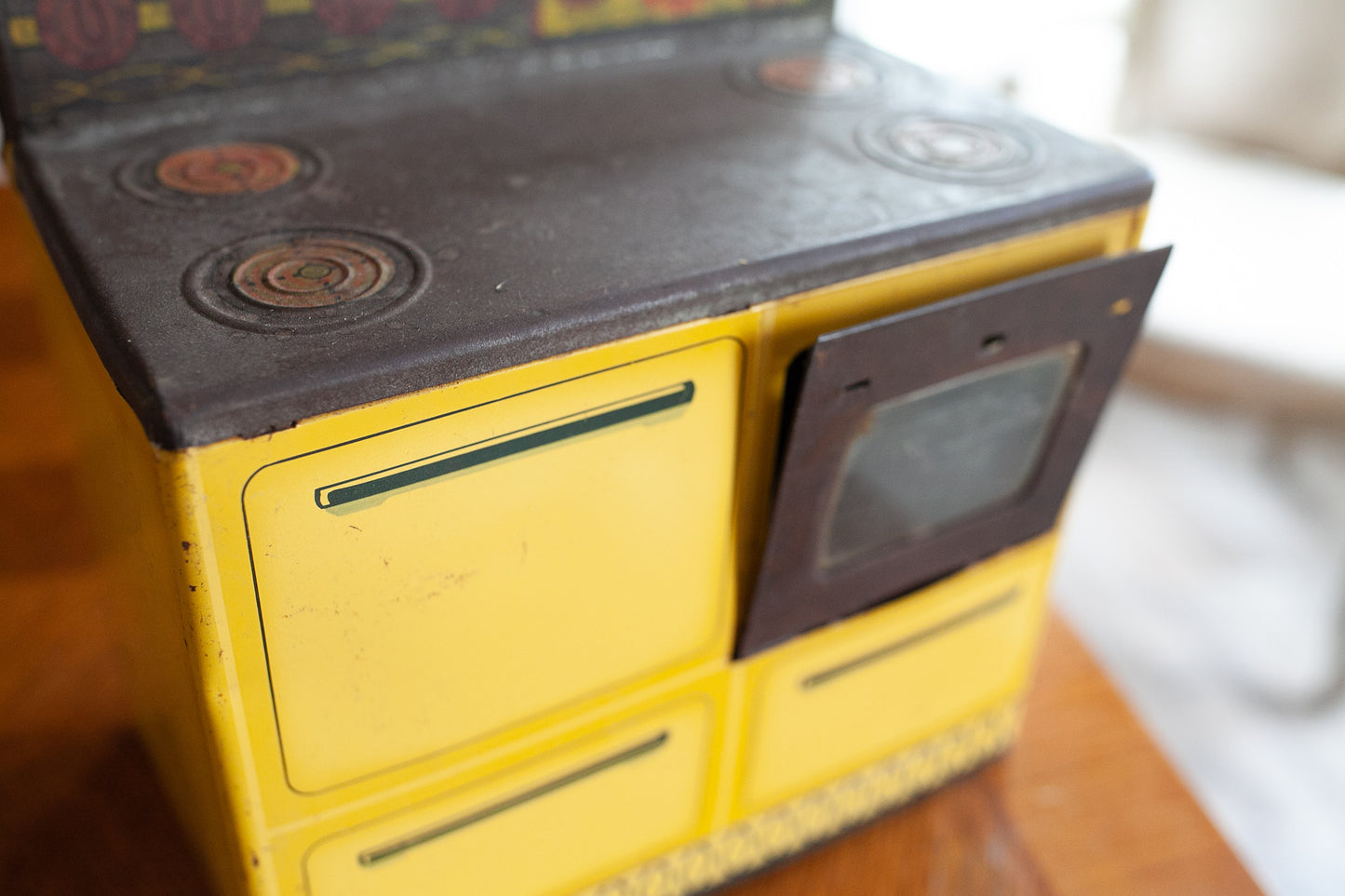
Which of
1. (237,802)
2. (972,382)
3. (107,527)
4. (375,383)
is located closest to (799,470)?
(972,382)

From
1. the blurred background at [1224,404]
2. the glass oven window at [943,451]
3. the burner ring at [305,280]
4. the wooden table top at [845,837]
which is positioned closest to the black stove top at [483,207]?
the burner ring at [305,280]

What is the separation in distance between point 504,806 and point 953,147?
0.58 meters

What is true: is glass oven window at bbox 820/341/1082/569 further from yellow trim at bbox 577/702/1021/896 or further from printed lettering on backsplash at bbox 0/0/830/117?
printed lettering on backsplash at bbox 0/0/830/117

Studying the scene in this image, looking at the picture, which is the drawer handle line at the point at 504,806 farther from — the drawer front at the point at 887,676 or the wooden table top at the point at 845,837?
the wooden table top at the point at 845,837

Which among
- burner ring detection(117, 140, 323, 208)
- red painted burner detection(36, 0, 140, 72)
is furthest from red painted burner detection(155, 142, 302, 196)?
red painted burner detection(36, 0, 140, 72)

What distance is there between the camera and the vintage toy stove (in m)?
0.63

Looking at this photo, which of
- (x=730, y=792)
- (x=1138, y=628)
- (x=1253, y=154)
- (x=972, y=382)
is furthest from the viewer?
(x=1138, y=628)

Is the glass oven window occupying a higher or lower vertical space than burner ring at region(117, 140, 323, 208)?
lower

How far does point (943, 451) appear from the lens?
2.79 ft

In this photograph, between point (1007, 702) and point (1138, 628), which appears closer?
point (1007, 702)

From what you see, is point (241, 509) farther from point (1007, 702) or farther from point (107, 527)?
point (1007, 702)

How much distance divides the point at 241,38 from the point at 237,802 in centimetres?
56

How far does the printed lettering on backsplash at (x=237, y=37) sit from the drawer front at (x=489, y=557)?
0.43 meters

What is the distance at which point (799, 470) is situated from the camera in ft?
2.45
